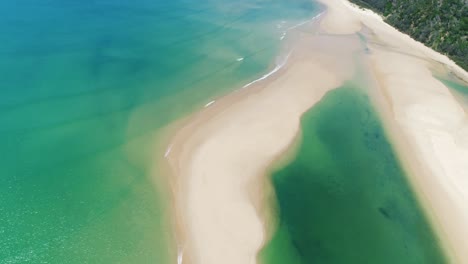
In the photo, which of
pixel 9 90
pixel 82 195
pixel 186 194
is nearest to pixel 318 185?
pixel 186 194

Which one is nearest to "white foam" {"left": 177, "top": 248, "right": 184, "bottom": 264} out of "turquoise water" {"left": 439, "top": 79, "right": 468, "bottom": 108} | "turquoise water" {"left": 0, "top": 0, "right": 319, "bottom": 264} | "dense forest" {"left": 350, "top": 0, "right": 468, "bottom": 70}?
"turquoise water" {"left": 0, "top": 0, "right": 319, "bottom": 264}

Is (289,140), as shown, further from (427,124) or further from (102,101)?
(102,101)

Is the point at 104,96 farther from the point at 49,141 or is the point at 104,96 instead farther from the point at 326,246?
the point at 326,246

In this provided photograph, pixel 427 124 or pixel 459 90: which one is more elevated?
pixel 459 90

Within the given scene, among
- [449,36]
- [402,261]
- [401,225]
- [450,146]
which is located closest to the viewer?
[402,261]

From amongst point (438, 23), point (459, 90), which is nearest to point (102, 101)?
point (459, 90)

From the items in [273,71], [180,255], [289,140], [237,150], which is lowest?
[180,255]

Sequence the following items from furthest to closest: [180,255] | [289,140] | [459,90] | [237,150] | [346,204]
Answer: [459,90], [289,140], [237,150], [346,204], [180,255]
